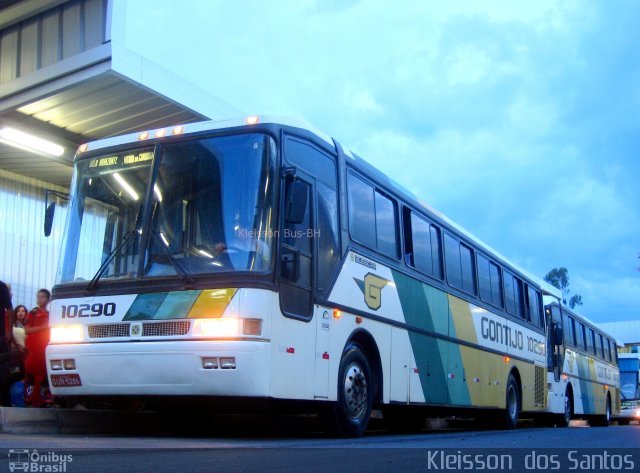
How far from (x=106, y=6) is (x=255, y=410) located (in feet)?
21.5

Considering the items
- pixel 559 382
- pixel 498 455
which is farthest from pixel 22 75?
pixel 559 382

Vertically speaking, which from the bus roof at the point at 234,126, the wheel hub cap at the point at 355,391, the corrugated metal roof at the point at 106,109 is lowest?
the wheel hub cap at the point at 355,391

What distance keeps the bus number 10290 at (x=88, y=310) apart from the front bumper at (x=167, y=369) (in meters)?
0.32

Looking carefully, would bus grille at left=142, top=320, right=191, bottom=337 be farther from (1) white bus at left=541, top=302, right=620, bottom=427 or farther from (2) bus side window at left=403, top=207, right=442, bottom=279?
(1) white bus at left=541, top=302, right=620, bottom=427

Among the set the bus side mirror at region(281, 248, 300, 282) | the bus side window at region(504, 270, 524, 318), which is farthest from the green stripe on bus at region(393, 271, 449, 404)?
the bus side window at region(504, 270, 524, 318)

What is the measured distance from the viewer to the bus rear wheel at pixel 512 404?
16484mm

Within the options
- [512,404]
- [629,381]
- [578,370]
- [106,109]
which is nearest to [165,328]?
[106,109]

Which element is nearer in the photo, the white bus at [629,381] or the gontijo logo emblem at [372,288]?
the gontijo logo emblem at [372,288]

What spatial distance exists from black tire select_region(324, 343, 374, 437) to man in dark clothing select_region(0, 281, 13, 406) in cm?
422

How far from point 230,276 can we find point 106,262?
5.34ft

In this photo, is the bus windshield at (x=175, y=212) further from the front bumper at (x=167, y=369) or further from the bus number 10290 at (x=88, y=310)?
the front bumper at (x=167, y=369)

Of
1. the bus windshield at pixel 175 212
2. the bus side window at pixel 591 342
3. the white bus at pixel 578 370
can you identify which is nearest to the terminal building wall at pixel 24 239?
the bus windshield at pixel 175 212

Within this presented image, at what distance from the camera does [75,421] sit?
9992 millimetres

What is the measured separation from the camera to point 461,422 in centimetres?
2003
